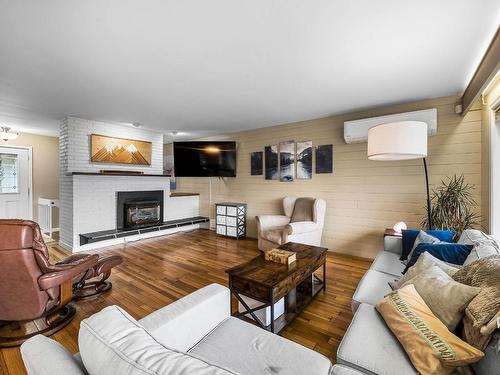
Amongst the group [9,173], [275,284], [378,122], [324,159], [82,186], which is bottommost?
[275,284]

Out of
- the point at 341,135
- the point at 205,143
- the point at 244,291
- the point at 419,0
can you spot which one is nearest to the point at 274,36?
the point at 419,0

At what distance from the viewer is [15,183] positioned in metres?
5.24

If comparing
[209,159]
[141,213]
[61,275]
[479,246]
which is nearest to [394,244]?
[479,246]

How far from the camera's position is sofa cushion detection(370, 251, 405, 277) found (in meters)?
2.10

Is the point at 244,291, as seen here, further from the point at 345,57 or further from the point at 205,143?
the point at 205,143

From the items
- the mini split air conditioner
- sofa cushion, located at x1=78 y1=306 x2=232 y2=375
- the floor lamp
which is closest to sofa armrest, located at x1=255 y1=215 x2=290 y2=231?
the mini split air conditioner

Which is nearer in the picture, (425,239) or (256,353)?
(256,353)

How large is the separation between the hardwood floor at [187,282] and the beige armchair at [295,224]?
1.31 ft

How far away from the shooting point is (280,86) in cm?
284

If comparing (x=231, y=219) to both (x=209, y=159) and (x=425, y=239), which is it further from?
(x=425, y=239)

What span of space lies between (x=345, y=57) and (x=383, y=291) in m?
2.01

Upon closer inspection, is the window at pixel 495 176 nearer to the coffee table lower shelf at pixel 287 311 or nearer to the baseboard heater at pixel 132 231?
the coffee table lower shelf at pixel 287 311

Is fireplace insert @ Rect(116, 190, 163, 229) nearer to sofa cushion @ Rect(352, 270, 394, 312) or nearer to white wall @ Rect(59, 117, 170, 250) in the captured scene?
white wall @ Rect(59, 117, 170, 250)

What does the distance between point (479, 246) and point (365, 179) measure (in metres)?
2.15
